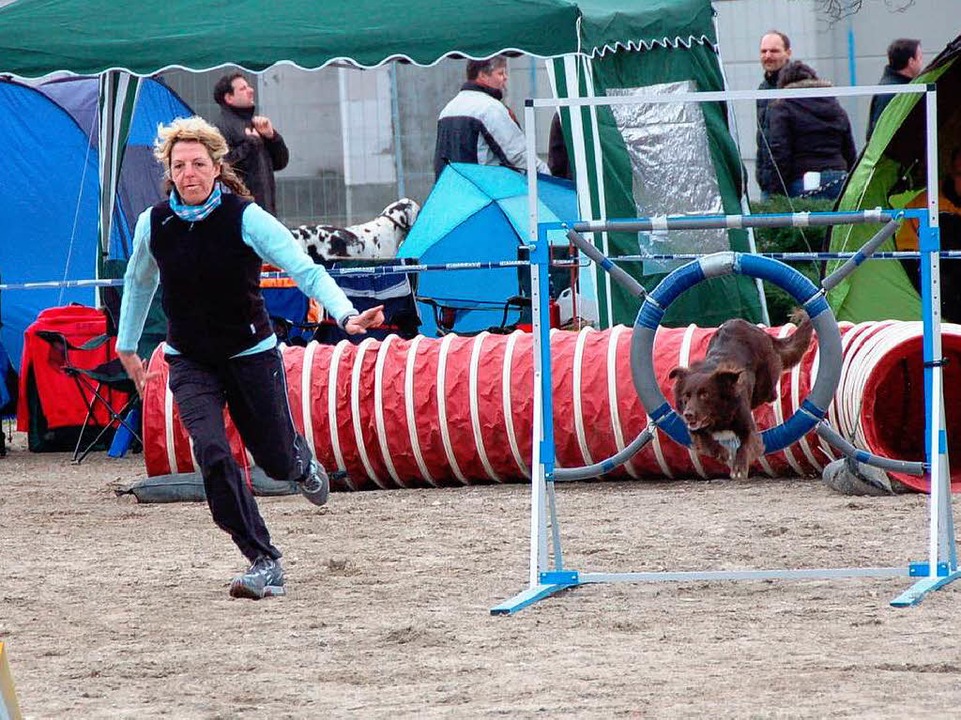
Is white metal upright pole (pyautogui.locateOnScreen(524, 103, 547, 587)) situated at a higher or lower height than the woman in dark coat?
lower

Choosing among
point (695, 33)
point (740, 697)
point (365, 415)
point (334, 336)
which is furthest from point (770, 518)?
point (695, 33)

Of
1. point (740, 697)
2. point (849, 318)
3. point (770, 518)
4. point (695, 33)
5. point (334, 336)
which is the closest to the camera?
point (740, 697)

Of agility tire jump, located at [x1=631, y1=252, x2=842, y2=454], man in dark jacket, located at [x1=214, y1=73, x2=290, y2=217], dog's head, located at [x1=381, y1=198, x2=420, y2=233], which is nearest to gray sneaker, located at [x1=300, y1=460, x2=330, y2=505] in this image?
agility tire jump, located at [x1=631, y1=252, x2=842, y2=454]

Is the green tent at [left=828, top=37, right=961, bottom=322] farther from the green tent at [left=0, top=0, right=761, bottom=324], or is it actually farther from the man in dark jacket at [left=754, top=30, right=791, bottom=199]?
the man in dark jacket at [left=754, top=30, right=791, bottom=199]

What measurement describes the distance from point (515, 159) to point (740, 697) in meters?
8.78

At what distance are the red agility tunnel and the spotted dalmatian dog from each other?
389 cm

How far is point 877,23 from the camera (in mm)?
17109

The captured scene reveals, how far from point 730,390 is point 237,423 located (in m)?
1.77

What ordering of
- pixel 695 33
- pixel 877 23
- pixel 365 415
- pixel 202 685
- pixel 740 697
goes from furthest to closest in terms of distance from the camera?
1. pixel 877 23
2. pixel 695 33
3. pixel 365 415
4. pixel 202 685
5. pixel 740 697

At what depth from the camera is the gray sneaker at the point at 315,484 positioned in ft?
21.4

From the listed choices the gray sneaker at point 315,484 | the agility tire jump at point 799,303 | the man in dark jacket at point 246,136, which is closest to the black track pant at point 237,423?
the gray sneaker at point 315,484

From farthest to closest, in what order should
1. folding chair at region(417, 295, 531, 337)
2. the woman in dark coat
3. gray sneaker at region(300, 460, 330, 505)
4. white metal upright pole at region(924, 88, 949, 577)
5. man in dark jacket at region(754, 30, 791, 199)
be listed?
man in dark jacket at region(754, 30, 791, 199), the woman in dark coat, folding chair at region(417, 295, 531, 337), gray sneaker at region(300, 460, 330, 505), white metal upright pole at region(924, 88, 949, 577)

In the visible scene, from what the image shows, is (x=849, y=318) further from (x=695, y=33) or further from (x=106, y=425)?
(x=106, y=425)

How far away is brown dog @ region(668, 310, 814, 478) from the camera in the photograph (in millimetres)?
5730
